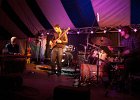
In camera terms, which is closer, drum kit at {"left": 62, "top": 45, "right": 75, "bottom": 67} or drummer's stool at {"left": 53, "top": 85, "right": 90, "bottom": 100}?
drummer's stool at {"left": 53, "top": 85, "right": 90, "bottom": 100}

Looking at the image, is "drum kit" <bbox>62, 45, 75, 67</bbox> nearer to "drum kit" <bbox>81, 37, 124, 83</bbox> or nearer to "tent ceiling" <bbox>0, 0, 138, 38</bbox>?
"tent ceiling" <bbox>0, 0, 138, 38</bbox>

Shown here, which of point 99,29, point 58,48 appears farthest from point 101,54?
point 99,29

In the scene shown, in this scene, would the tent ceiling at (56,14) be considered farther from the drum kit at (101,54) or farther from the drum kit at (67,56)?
the drum kit at (101,54)

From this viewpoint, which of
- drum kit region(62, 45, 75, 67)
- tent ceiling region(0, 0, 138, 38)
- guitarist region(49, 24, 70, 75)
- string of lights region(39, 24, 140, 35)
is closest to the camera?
guitarist region(49, 24, 70, 75)

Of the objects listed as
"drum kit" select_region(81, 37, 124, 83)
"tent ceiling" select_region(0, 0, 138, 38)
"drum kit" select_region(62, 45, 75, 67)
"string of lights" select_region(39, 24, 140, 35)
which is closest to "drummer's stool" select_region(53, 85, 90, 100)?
"drum kit" select_region(81, 37, 124, 83)

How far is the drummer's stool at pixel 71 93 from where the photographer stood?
11.1 ft

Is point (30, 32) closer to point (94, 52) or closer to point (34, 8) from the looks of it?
point (34, 8)

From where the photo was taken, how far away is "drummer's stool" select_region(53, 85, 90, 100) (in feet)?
11.1

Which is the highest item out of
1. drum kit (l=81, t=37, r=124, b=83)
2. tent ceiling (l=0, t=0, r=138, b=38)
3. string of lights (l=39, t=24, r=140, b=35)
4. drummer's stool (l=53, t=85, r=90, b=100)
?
tent ceiling (l=0, t=0, r=138, b=38)

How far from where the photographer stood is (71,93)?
3.45 meters

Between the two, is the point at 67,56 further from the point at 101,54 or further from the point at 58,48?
the point at 101,54

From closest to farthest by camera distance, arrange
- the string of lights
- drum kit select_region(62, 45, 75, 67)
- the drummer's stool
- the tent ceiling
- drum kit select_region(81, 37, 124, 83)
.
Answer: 1. the drummer's stool
2. drum kit select_region(81, 37, 124, 83)
3. the tent ceiling
4. the string of lights
5. drum kit select_region(62, 45, 75, 67)

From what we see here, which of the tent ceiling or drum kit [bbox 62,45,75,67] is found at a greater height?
the tent ceiling

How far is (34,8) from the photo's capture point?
9.62 metres
